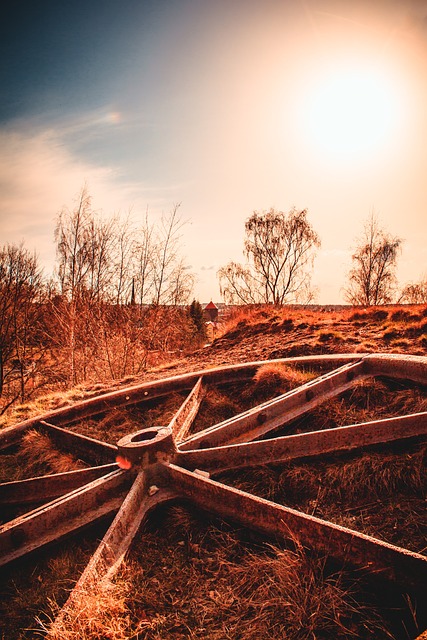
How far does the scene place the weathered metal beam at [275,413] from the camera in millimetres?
2686

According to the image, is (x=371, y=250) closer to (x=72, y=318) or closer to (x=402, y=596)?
(x=72, y=318)

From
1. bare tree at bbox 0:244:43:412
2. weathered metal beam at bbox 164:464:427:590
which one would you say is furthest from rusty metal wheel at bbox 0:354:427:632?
bare tree at bbox 0:244:43:412

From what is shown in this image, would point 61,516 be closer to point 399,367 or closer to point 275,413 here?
point 275,413

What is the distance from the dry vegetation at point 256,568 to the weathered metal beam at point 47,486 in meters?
0.40

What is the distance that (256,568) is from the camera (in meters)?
1.56

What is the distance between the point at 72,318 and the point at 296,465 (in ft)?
36.4

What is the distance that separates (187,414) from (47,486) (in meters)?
1.28

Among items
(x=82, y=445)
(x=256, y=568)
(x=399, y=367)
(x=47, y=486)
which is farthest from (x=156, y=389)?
(x=256, y=568)

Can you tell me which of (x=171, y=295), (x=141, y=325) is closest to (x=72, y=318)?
(x=141, y=325)

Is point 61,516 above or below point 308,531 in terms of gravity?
below

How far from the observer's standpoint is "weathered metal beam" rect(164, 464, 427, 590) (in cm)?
133

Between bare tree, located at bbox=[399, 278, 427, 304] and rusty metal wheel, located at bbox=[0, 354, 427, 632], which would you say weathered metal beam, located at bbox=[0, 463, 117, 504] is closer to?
rusty metal wheel, located at bbox=[0, 354, 427, 632]

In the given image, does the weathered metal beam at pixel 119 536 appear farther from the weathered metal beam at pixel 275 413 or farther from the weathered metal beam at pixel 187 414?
the weathered metal beam at pixel 187 414

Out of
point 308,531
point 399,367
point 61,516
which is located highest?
point 399,367
